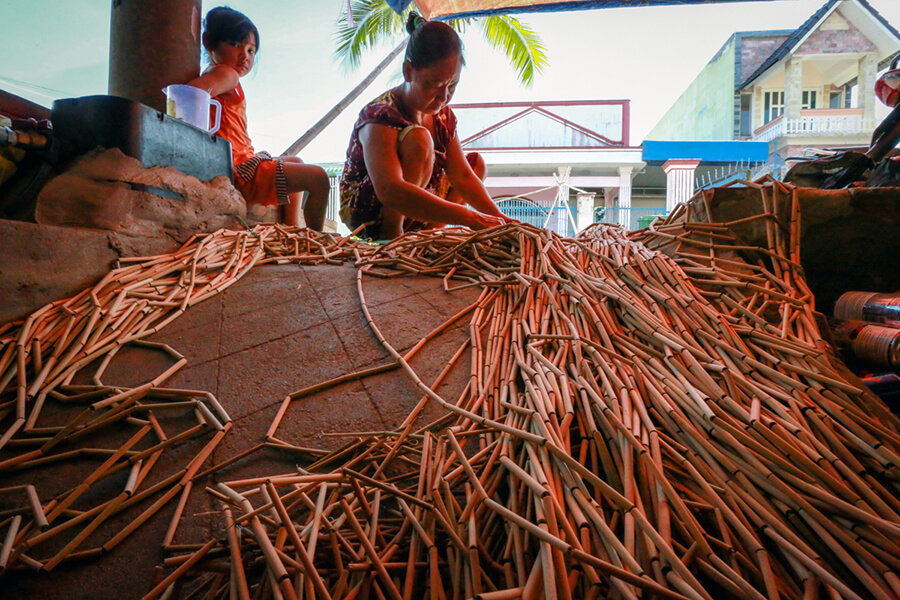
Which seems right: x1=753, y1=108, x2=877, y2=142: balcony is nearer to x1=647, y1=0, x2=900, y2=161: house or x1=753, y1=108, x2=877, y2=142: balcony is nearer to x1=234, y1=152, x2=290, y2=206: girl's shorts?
x1=647, y1=0, x2=900, y2=161: house

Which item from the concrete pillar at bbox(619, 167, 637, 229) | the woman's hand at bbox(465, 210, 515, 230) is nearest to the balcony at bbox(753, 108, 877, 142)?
the concrete pillar at bbox(619, 167, 637, 229)

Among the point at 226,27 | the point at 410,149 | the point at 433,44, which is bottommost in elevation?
the point at 410,149

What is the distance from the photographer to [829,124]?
1314 centimetres

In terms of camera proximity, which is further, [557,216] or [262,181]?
[557,216]

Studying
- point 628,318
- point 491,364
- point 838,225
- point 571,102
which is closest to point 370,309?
point 491,364

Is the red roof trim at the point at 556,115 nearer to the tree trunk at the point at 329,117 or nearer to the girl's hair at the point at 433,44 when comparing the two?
Answer: the tree trunk at the point at 329,117

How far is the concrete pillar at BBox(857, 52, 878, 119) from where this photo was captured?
44.3ft

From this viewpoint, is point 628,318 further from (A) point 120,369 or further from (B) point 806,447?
(A) point 120,369

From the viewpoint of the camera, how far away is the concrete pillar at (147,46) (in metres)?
Result: 2.33

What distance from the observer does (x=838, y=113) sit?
13.2m

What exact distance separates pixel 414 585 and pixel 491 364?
52 centimetres

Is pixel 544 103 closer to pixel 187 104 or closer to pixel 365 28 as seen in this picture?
pixel 365 28

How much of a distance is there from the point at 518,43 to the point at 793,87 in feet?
31.1


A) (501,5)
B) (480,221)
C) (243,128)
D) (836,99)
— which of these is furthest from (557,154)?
(480,221)
